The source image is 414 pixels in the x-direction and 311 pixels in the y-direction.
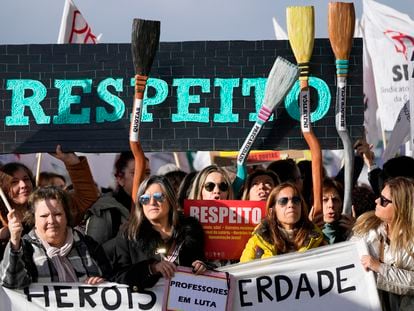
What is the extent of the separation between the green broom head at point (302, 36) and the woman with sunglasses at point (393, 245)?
1.32 meters

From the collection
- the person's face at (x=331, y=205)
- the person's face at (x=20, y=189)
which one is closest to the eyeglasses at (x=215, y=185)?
the person's face at (x=331, y=205)

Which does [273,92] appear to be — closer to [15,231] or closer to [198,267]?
[198,267]

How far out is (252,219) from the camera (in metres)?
7.96

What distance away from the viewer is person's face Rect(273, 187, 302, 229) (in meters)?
7.51

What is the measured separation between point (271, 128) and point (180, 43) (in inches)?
35.6

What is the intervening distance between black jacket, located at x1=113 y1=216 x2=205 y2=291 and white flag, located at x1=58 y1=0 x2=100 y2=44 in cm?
526

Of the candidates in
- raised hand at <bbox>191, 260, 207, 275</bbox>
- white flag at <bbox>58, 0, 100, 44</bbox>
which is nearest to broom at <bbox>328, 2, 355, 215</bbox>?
raised hand at <bbox>191, 260, 207, 275</bbox>

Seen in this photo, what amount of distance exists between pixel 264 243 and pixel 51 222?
1336 mm

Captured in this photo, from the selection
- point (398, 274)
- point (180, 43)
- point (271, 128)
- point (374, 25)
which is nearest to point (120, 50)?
point (180, 43)

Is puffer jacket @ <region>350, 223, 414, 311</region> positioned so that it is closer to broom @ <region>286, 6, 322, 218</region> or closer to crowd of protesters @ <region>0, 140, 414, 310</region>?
crowd of protesters @ <region>0, 140, 414, 310</region>

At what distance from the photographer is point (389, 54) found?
15.0m

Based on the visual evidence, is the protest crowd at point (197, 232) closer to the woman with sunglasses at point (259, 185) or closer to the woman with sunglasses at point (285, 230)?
the woman with sunglasses at point (285, 230)

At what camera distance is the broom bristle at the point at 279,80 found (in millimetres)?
8414

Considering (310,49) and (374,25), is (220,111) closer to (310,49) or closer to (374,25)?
(310,49)
